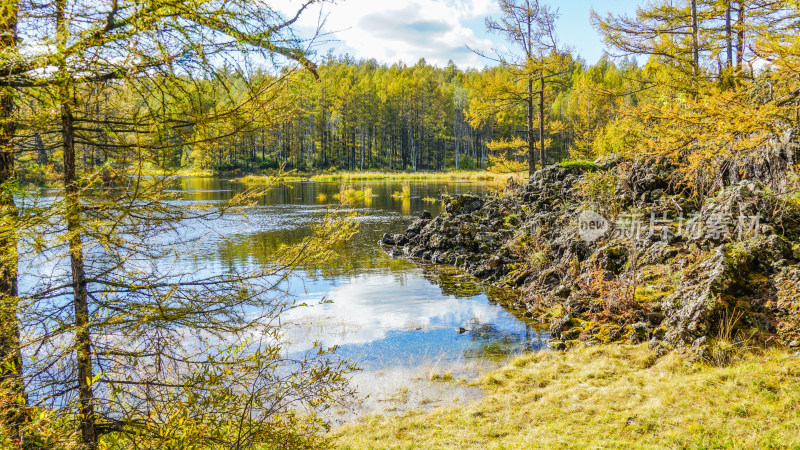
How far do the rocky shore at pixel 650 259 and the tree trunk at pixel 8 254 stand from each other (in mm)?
6841

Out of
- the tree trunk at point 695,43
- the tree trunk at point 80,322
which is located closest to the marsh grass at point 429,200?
the tree trunk at point 695,43

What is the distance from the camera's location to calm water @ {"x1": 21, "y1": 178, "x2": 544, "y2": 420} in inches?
259

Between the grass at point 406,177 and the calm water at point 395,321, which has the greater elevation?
the grass at point 406,177

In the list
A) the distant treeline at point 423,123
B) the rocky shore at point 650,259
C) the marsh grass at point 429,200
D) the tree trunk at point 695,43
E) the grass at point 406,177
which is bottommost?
the rocky shore at point 650,259

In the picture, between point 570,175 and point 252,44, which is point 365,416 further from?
point 570,175

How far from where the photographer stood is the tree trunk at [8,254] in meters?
2.41

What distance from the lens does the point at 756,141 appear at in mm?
5152

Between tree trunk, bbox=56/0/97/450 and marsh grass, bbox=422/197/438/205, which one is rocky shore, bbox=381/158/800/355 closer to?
tree trunk, bbox=56/0/97/450

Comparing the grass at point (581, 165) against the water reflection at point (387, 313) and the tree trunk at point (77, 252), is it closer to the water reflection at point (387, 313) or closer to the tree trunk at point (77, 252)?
the water reflection at point (387, 313)

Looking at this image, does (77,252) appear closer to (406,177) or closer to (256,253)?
(256,253)

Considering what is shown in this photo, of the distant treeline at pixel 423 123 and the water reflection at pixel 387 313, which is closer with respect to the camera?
the water reflection at pixel 387 313

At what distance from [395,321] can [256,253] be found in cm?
724

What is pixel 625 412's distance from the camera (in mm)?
4590

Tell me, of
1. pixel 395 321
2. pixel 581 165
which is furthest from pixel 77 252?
pixel 581 165
